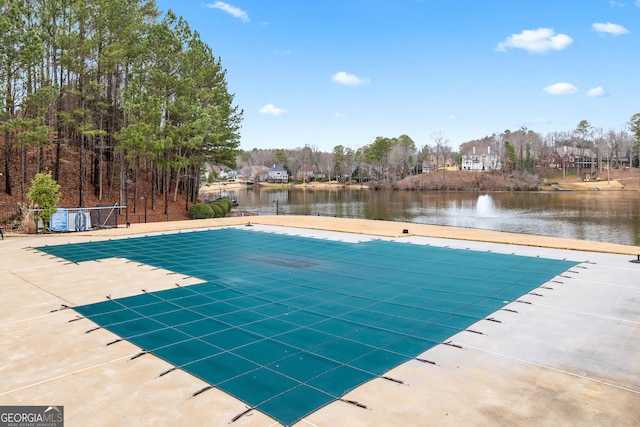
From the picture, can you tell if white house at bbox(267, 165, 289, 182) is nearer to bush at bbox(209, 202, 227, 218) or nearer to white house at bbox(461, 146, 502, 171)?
white house at bbox(461, 146, 502, 171)

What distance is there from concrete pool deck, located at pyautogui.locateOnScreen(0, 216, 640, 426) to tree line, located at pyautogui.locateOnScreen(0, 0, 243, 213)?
50.8ft

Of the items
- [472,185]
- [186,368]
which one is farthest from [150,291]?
[472,185]

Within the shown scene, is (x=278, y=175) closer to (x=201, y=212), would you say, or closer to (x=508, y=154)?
(x=508, y=154)

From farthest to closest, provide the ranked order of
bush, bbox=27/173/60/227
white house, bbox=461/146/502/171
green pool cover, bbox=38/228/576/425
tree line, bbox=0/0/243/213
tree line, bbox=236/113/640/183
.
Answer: white house, bbox=461/146/502/171 → tree line, bbox=236/113/640/183 → tree line, bbox=0/0/243/213 → bush, bbox=27/173/60/227 → green pool cover, bbox=38/228/576/425

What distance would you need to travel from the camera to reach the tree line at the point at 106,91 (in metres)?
19.6

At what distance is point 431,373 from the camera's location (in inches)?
174

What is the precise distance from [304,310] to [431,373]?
2.67m

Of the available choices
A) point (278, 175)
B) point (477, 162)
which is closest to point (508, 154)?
point (477, 162)

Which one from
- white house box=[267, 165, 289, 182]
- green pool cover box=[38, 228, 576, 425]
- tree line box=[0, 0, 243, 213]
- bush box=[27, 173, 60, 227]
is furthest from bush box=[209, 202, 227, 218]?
white house box=[267, 165, 289, 182]

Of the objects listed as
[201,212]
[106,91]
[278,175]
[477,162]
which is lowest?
[201,212]

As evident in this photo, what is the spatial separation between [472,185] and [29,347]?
268 feet

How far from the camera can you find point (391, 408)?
146 inches

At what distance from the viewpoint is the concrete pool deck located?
3.59 meters

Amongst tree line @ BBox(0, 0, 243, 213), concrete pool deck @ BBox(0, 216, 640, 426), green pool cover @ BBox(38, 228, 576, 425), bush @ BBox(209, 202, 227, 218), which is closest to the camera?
concrete pool deck @ BBox(0, 216, 640, 426)
